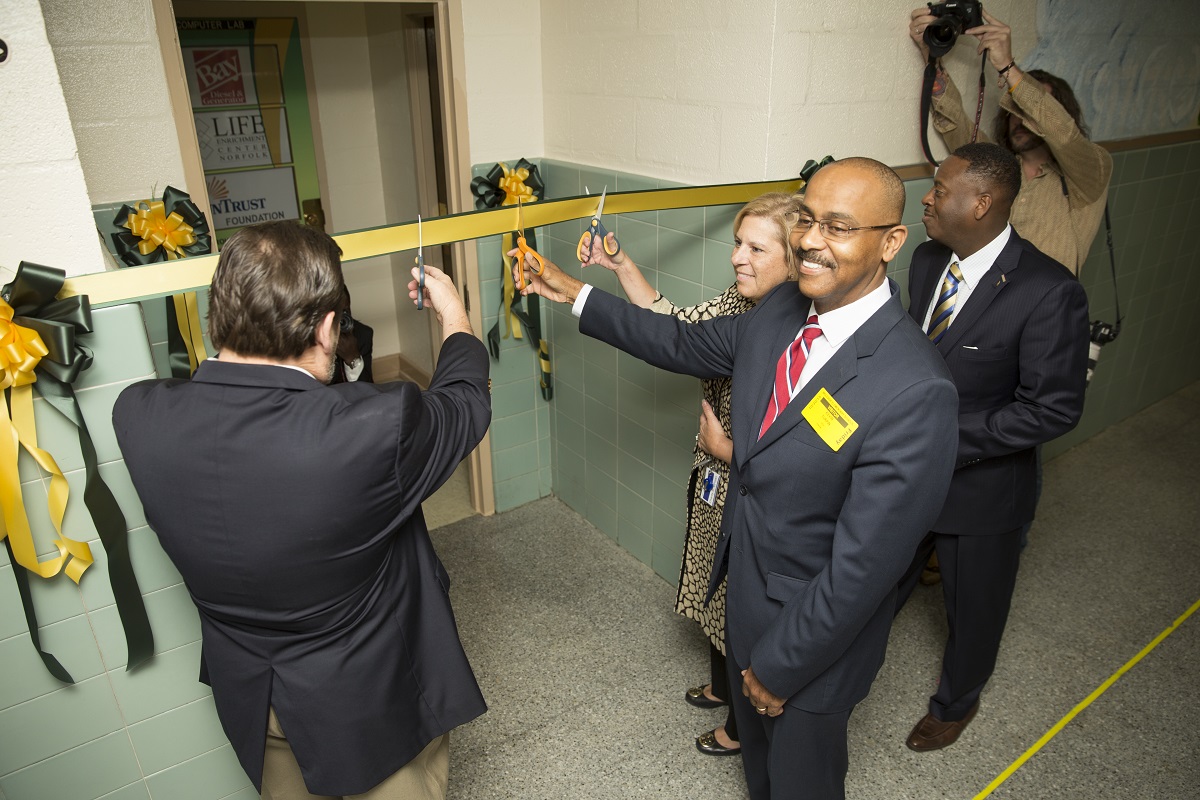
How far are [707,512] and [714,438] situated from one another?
29cm

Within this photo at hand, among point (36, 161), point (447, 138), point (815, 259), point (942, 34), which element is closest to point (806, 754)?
point (815, 259)

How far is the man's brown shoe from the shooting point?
7.64 feet

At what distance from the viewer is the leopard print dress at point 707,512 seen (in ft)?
6.86

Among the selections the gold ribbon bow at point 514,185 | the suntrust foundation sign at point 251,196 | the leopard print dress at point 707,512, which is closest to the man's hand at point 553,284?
the leopard print dress at point 707,512

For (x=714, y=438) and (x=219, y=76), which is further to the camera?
(x=219, y=76)

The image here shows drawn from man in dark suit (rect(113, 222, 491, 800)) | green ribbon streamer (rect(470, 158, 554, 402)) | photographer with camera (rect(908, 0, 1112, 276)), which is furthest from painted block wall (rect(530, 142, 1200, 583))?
man in dark suit (rect(113, 222, 491, 800))

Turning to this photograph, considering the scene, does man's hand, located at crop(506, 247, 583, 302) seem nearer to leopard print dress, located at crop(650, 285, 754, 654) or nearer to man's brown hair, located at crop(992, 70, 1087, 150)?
leopard print dress, located at crop(650, 285, 754, 654)

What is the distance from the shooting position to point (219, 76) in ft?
12.2

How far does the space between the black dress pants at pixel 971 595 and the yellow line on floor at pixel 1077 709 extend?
8.5 inches

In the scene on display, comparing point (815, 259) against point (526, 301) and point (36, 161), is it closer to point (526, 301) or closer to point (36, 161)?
point (36, 161)

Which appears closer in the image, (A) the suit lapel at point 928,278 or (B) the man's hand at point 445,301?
(B) the man's hand at point 445,301

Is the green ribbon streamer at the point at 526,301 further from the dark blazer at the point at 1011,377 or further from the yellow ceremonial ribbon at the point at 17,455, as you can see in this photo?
the yellow ceremonial ribbon at the point at 17,455

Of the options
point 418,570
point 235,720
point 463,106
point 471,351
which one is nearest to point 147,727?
point 235,720

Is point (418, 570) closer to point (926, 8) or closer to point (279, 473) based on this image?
point (279, 473)
